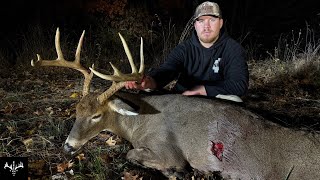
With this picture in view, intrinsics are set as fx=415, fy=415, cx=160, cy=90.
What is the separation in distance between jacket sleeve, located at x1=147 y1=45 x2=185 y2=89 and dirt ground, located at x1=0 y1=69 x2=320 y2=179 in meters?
0.81

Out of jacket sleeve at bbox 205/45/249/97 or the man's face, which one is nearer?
jacket sleeve at bbox 205/45/249/97

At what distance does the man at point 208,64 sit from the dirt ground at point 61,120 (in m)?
0.47

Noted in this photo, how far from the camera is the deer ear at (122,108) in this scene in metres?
3.89

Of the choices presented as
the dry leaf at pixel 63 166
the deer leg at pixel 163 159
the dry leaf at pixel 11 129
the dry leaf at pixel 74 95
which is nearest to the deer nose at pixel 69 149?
the dry leaf at pixel 63 166

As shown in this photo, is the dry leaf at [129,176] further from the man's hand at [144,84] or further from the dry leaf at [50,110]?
the dry leaf at [50,110]

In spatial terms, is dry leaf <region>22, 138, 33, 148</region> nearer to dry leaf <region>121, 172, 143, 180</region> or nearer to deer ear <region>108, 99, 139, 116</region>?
deer ear <region>108, 99, 139, 116</region>

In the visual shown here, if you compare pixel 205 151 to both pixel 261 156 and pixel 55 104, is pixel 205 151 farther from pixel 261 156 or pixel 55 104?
pixel 55 104

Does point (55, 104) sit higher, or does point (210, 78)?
point (210, 78)

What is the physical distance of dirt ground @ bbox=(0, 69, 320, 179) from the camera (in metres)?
3.73

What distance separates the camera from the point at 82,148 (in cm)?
411

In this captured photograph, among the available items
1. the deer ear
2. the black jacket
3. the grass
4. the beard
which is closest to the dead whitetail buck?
the deer ear

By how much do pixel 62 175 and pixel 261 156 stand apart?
1.70 metres

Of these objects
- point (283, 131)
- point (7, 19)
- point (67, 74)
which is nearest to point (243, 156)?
point (283, 131)

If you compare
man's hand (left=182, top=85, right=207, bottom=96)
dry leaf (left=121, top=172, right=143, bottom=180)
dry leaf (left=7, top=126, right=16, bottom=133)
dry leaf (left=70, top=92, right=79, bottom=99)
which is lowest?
dry leaf (left=70, top=92, right=79, bottom=99)
